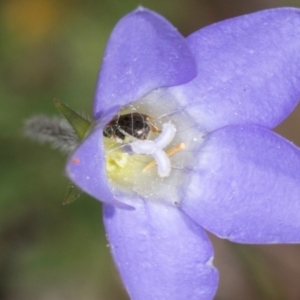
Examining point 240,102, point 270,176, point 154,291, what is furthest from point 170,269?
point 240,102

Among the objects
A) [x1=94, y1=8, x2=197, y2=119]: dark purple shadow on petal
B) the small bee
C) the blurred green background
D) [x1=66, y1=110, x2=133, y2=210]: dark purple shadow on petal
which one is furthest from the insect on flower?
the blurred green background

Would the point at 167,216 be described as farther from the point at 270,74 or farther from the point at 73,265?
the point at 73,265

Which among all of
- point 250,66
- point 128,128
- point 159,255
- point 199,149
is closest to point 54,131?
point 128,128

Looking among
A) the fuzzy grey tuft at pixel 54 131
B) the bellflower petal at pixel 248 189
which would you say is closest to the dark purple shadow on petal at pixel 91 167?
the bellflower petal at pixel 248 189

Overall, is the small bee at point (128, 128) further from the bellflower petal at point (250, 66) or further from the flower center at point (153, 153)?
the bellflower petal at point (250, 66)

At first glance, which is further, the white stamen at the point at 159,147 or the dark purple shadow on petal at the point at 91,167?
the white stamen at the point at 159,147

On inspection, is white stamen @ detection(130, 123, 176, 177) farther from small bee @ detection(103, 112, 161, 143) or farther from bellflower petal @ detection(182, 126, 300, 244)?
bellflower petal @ detection(182, 126, 300, 244)
